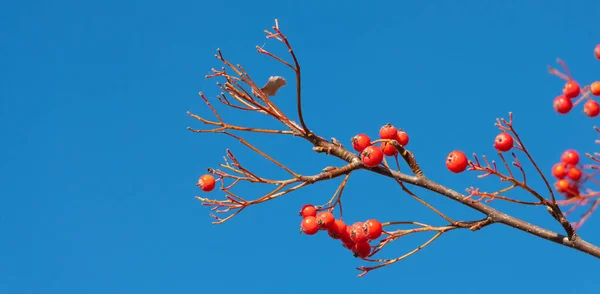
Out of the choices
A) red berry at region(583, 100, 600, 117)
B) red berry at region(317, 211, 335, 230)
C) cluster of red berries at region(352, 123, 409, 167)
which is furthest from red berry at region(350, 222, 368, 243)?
red berry at region(583, 100, 600, 117)

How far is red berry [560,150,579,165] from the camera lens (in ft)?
10.7

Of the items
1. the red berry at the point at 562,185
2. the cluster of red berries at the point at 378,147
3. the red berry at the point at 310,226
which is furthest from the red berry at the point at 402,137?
the red berry at the point at 562,185

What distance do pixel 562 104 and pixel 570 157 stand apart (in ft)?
0.90

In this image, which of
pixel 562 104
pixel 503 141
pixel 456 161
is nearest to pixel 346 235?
pixel 456 161

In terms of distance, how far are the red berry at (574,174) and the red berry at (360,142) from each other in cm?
106

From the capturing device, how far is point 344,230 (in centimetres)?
403

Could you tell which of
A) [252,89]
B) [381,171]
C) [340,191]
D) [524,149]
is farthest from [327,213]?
[524,149]

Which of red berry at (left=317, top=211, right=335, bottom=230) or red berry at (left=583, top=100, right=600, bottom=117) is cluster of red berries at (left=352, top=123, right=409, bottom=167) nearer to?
red berry at (left=317, top=211, right=335, bottom=230)

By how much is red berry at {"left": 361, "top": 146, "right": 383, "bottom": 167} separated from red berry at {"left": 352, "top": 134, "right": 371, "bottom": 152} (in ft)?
0.82

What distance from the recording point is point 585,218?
10.6 feet

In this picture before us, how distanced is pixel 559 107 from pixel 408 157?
0.77m

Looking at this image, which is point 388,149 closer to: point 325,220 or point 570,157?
point 325,220

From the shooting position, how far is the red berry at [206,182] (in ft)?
14.2

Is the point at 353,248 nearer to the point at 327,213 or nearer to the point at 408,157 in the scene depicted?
the point at 327,213
